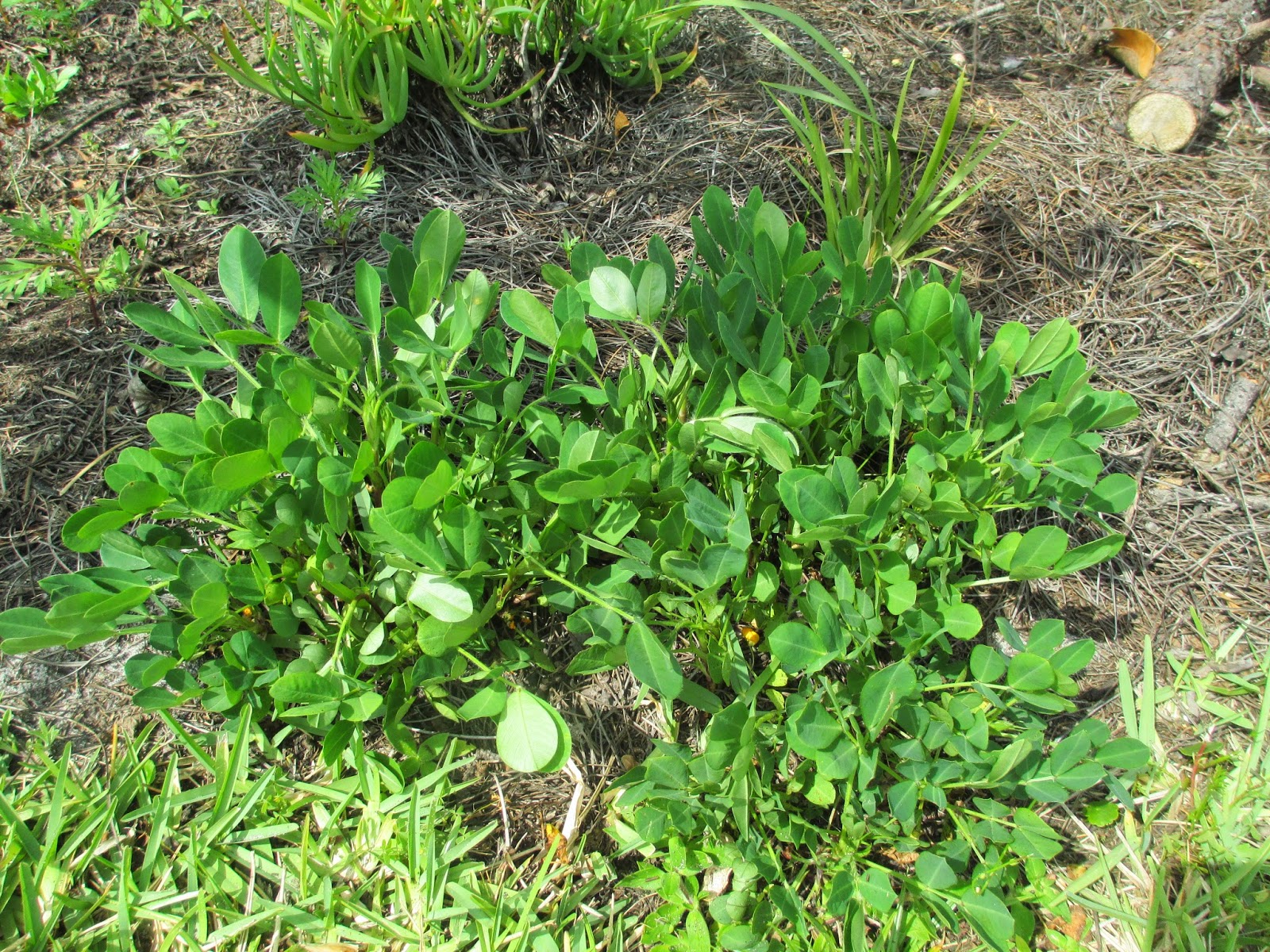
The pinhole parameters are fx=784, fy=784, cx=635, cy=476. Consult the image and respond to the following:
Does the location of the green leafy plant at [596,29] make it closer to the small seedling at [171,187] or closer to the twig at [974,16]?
the small seedling at [171,187]

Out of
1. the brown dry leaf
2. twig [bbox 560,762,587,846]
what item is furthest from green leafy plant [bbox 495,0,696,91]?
twig [bbox 560,762,587,846]

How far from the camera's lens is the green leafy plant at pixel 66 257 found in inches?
65.1

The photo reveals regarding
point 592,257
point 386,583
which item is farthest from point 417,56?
point 386,583

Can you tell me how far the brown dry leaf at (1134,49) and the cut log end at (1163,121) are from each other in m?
0.21

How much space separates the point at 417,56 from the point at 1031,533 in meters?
A: 1.71

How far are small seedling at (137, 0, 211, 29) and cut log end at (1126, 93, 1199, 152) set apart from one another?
2.78 m

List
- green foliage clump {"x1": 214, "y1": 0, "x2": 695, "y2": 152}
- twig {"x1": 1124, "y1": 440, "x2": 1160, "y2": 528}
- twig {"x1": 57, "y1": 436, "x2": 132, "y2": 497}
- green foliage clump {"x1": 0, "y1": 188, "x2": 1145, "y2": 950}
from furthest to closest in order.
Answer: twig {"x1": 1124, "y1": 440, "x2": 1160, "y2": 528}, green foliage clump {"x1": 214, "y1": 0, "x2": 695, "y2": 152}, twig {"x1": 57, "y1": 436, "x2": 132, "y2": 497}, green foliage clump {"x1": 0, "y1": 188, "x2": 1145, "y2": 950}

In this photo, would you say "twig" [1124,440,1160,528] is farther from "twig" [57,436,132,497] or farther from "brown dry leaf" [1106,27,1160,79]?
"twig" [57,436,132,497]

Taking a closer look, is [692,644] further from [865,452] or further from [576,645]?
[865,452]

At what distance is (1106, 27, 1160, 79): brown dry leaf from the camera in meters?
2.50

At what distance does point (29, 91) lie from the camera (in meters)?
2.05

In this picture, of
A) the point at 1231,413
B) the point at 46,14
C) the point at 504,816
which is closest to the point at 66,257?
the point at 46,14

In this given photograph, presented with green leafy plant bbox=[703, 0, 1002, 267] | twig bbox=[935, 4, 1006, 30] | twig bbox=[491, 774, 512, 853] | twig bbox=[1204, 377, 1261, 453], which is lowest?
twig bbox=[491, 774, 512, 853]

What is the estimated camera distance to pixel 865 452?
1.73 meters
